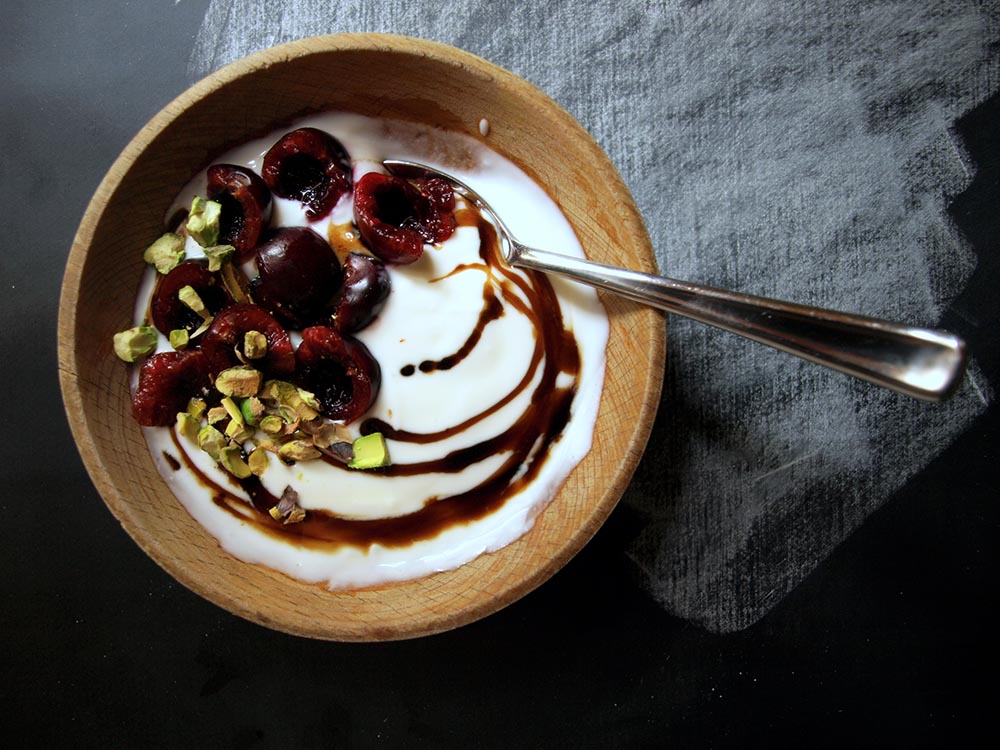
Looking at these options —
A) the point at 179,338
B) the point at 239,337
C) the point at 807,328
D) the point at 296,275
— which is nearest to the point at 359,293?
the point at 296,275

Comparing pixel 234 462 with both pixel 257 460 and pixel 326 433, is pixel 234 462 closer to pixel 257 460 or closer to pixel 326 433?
pixel 257 460

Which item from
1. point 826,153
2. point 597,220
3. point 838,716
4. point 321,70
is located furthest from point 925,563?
point 321,70

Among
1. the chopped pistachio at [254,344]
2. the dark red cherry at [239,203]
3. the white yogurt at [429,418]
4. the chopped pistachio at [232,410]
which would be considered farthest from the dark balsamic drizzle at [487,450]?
the dark red cherry at [239,203]

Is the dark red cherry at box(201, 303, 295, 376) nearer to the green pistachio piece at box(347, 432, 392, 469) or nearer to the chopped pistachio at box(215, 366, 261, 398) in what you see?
the chopped pistachio at box(215, 366, 261, 398)

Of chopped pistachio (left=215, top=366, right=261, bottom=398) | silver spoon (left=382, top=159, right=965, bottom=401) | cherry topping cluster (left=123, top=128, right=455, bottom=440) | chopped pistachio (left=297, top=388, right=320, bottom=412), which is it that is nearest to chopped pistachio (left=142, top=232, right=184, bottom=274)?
cherry topping cluster (left=123, top=128, right=455, bottom=440)

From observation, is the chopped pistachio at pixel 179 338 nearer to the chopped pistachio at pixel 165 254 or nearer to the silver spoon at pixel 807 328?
the chopped pistachio at pixel 165 254
